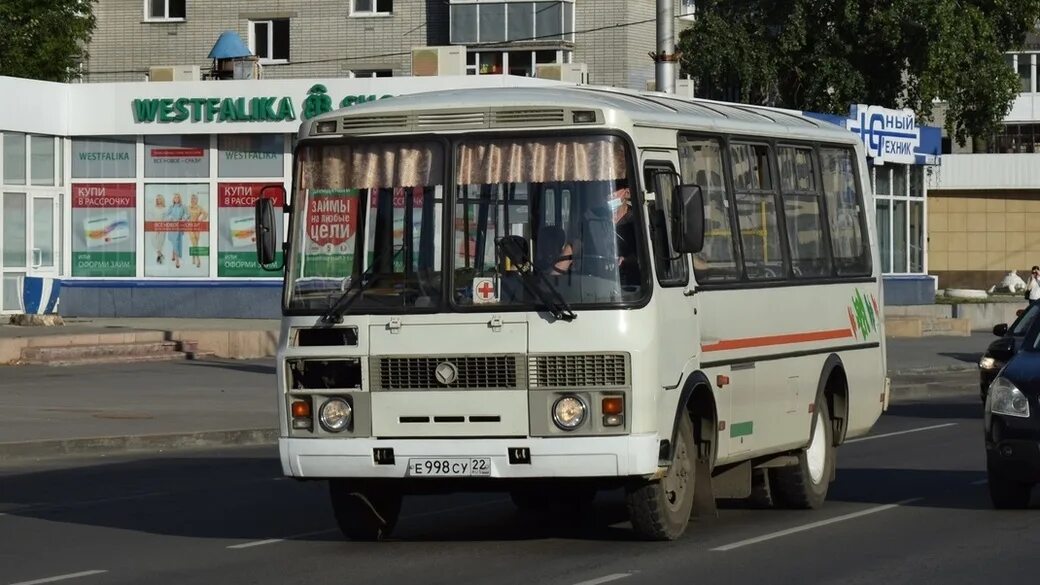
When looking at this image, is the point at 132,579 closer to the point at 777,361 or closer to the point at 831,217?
the point at 777,361

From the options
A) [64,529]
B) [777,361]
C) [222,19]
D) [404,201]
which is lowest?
[64,529]

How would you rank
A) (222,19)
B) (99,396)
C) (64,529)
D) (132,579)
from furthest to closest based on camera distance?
(222,19), (99,396), (64,529), (132,579)

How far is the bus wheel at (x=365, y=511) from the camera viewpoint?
478 inches

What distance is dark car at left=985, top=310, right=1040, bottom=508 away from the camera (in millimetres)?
13125

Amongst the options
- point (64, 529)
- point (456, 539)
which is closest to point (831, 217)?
point (456, 539)

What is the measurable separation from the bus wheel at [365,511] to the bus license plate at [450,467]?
0.80 meters

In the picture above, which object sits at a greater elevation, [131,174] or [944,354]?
[131,174]

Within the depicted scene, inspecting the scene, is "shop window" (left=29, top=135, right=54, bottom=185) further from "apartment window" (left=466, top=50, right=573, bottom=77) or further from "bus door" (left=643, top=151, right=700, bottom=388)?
"bus door" (left=643, top=151, right=700, bottom=388)

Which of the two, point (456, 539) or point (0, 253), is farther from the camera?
point (0, 253)

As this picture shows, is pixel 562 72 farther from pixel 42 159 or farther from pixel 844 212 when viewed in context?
pixel 844 212

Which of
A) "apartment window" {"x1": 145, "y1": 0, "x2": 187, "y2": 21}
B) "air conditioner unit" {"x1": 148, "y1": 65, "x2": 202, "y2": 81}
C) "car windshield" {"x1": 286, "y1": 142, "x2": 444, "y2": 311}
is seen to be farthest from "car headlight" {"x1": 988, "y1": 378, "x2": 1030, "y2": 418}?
"apartment window" {"x1": 145, "y1": 0, "x2": 187, "y2": 21}

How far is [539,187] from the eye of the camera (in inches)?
451

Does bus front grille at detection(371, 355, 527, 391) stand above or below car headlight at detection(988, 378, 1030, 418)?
above

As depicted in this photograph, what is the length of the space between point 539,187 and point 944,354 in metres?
26.8
